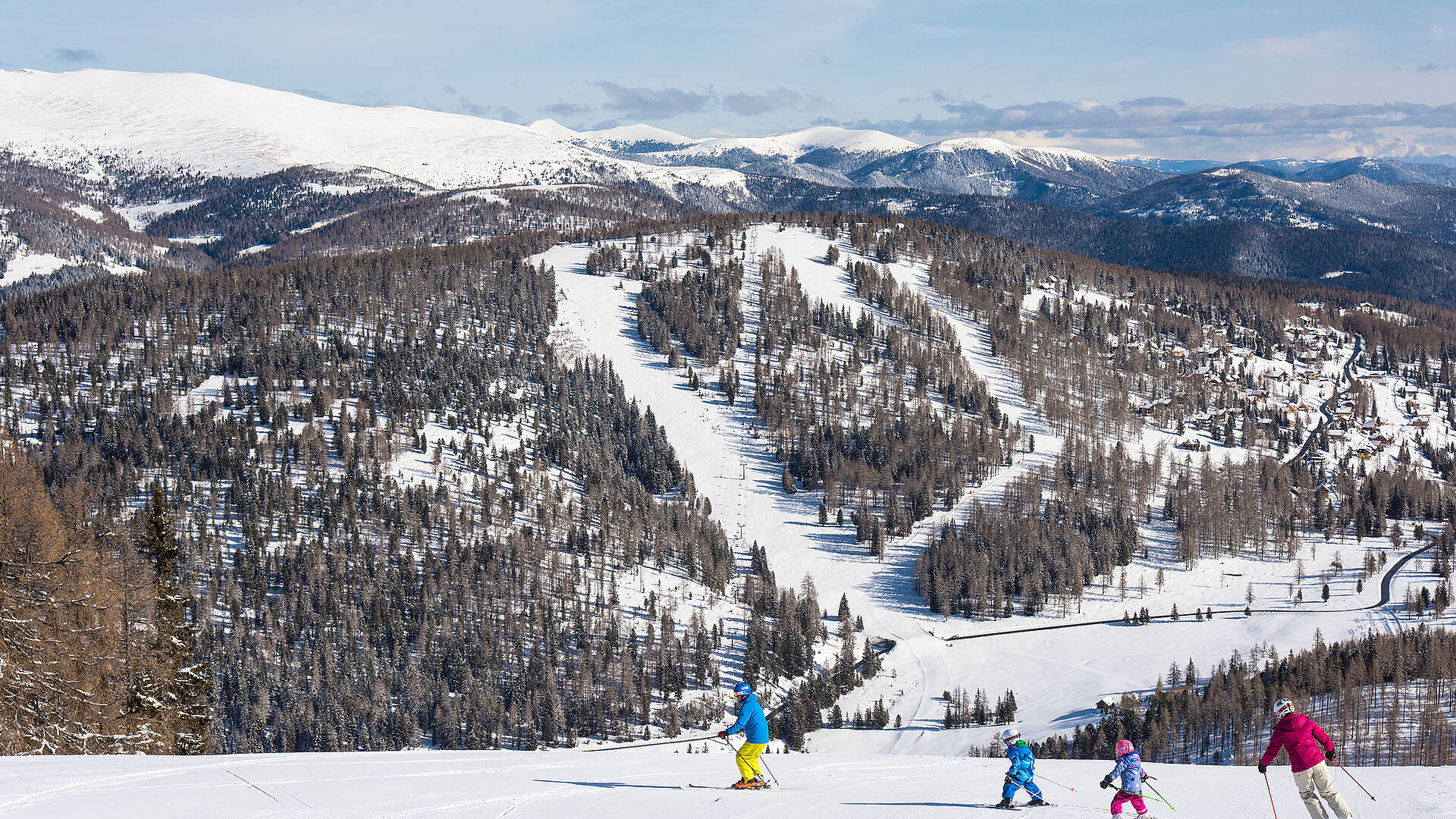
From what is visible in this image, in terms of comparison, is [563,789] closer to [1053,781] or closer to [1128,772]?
[1128,772]

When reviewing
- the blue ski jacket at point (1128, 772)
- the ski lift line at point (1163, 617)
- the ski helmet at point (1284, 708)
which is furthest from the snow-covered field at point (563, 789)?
the ski lift line at point (1163, 617)

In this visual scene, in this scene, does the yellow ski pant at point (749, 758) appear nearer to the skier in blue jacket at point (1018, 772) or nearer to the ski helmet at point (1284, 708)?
the skier in blue jacket at point (1018, 772)

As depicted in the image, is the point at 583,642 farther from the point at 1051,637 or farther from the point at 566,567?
the point at 1051,637

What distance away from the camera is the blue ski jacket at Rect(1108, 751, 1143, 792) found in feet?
91.1

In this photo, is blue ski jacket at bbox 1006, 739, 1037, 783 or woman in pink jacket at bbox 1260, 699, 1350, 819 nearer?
woman in pink jacket at bbox 1260, 699, 1350, 819

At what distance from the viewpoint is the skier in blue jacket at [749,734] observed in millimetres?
30719

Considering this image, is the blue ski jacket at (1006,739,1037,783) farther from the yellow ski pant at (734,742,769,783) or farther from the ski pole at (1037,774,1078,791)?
the yellow ski pant at (734,742,769,783)

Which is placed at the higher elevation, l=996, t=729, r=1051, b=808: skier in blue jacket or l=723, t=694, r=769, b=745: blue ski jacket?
l=723, t=694, r=769, b=745: blue ski jacket

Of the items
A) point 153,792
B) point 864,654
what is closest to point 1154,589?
point 864,654

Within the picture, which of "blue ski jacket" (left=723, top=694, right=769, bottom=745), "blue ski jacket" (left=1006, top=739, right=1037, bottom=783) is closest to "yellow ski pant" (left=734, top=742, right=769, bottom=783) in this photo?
"blue ski jacket" (left=723, top=694, right=769, bottom=745)

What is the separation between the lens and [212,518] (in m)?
174

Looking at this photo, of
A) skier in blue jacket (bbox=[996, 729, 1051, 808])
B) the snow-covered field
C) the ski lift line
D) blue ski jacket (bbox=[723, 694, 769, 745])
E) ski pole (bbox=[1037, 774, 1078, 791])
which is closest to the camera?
the snow-covered field

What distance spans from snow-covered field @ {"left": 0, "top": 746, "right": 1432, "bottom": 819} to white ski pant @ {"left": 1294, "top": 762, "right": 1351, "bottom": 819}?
5582 mm

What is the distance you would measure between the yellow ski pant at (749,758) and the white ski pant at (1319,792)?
1553 cm
